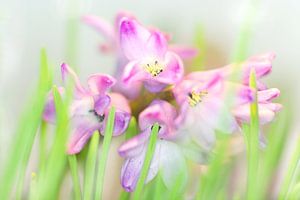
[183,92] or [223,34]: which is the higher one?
[223,34]

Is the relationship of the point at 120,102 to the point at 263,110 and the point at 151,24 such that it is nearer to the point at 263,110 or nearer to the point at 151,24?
the point at 263,110

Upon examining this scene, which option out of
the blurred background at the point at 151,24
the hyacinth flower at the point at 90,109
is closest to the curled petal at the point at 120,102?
the hyacinth flower at the point at 90,109

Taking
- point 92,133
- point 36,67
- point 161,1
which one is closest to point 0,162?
point 92,133

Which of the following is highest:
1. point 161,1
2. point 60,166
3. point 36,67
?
point 161,1

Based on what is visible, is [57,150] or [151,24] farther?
[151,24]

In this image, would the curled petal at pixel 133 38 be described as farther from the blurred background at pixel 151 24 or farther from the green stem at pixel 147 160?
the blurred background at pixel 151 24

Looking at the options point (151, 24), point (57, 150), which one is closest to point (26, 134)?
point (57, 150)

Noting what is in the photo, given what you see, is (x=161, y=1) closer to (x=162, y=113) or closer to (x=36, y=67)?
(x=36, y=67)
